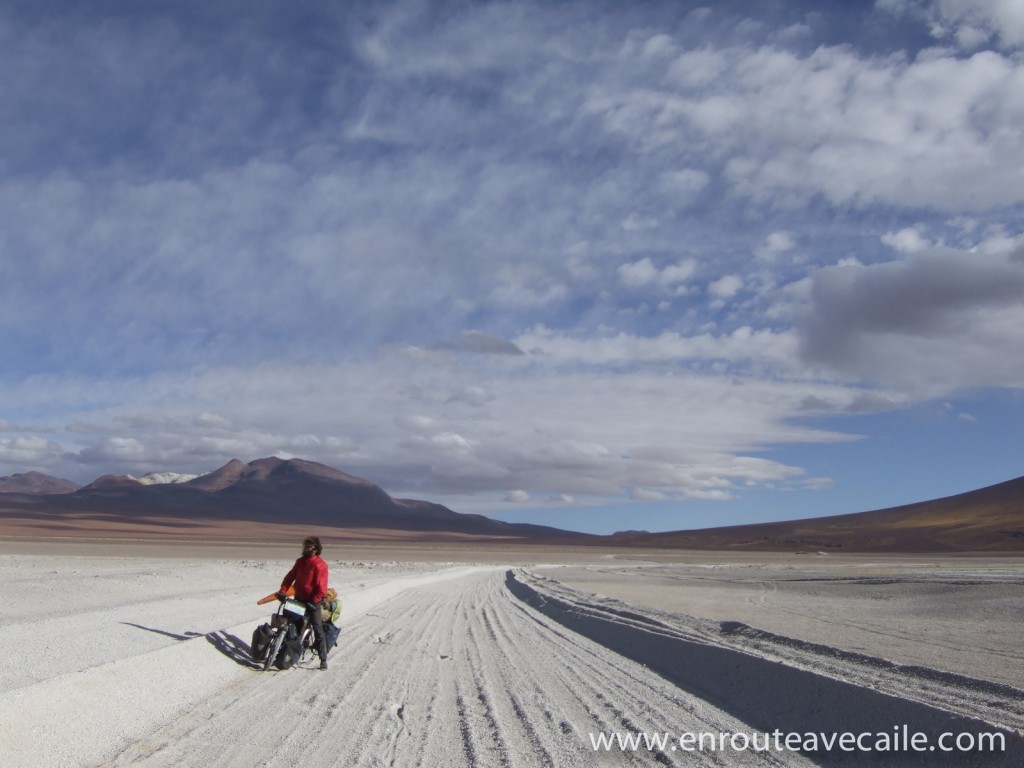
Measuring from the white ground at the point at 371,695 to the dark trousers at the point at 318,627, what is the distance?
28 cm

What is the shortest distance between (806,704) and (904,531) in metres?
112

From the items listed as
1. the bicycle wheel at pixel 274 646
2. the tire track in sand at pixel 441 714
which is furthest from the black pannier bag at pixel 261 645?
the tire track in sand at pixel 441 714

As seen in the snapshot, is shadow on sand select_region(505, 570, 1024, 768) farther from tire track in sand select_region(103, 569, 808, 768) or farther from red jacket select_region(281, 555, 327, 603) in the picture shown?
red jacket select_region(281, 555, 327, 603)

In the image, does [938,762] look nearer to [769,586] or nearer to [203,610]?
[203,610]

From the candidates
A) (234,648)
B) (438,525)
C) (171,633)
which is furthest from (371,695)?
(438,525)

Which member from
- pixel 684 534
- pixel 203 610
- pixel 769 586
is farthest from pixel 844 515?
pixel 203 610

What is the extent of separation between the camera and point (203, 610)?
15.5 metres

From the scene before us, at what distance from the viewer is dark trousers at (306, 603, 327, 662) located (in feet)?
31.8

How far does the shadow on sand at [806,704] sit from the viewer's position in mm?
6055

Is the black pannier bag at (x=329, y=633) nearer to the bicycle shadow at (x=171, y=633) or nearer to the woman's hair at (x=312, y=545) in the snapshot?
the woman's hair at (x=312, y=545)

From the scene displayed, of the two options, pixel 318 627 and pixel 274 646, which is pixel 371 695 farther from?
pixel 274 646

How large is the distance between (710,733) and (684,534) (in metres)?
146

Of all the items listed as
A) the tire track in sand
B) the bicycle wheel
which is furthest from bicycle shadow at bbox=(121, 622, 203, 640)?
the tire track in sand

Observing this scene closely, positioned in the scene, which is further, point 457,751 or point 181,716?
point 181,716
